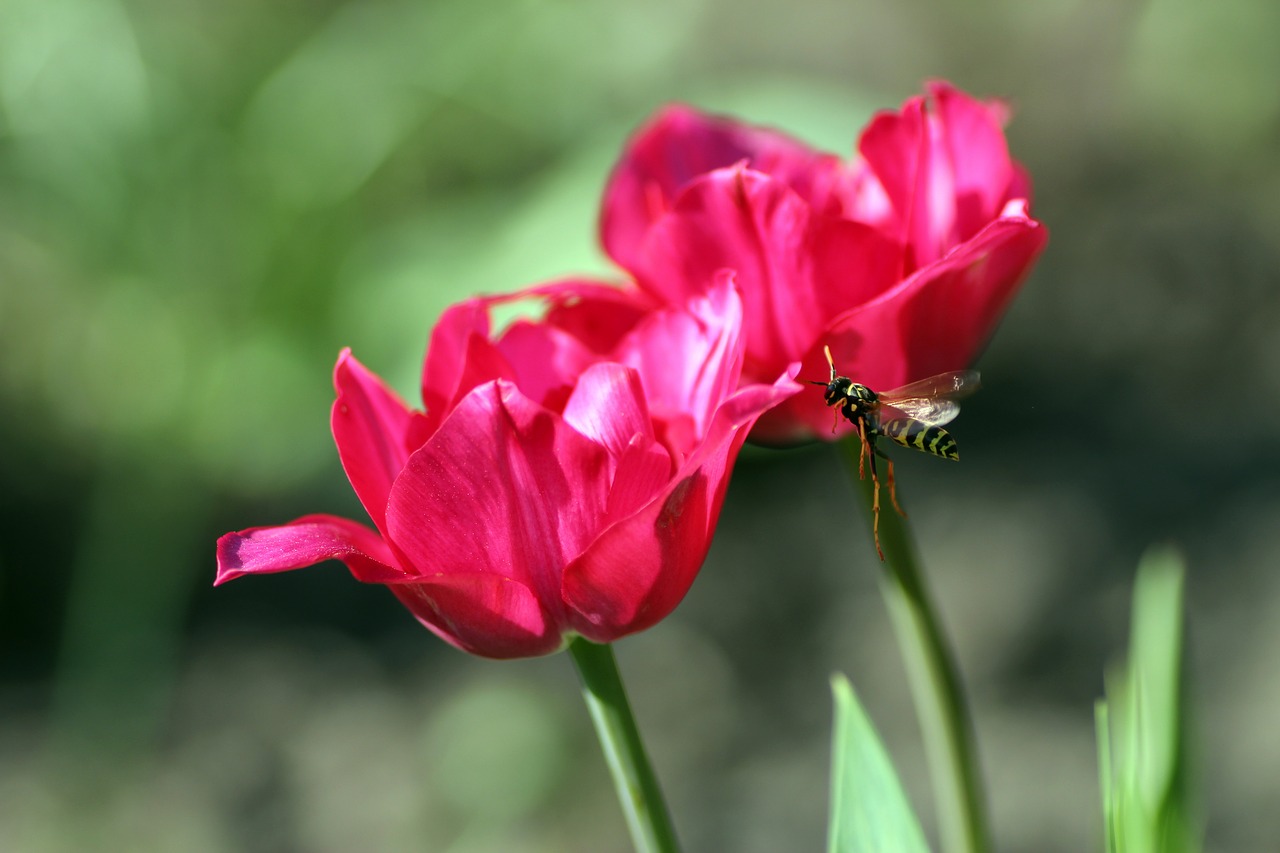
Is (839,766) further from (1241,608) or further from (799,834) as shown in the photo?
(1241,608)

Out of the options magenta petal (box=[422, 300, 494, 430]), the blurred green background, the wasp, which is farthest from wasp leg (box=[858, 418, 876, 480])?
the blurred green background

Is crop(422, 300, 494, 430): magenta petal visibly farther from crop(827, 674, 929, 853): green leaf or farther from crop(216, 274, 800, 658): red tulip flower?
crop(827, 674, 929, 853): green leaf

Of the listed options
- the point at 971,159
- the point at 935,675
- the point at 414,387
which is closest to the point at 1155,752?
the point at 935,675

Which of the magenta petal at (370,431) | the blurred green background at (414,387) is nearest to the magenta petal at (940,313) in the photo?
the magenta petal at (370,431)

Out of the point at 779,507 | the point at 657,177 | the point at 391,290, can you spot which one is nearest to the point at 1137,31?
the point at 779,507

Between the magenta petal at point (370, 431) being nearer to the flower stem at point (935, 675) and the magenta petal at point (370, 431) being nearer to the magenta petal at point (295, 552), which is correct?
the magenta petal at point (295, 552)

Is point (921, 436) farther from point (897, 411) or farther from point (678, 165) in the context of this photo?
point (678, 165)

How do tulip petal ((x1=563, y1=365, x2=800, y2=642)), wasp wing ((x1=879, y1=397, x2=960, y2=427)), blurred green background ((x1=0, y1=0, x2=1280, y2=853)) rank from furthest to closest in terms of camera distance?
blurred green background ((x1=0, y1=0, x2=1280, y2=853)) → wasp wing ((x1=879, y1=397, x2=960, y2=427)) → tulip petal ((x1=563, y1=365, x2=800, y2=642))
